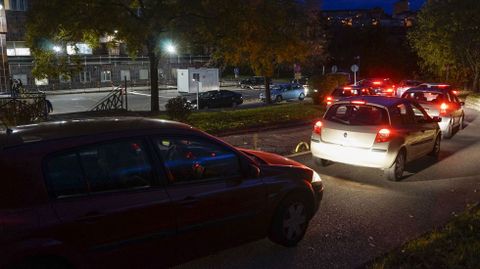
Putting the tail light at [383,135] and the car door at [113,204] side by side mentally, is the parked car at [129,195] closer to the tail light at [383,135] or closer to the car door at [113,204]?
the car door at [113,204]

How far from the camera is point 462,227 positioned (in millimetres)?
6371

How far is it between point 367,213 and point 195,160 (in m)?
3.47

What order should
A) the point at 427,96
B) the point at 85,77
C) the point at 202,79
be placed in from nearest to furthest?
the point at 427,96
the point at 202,79
the point at 85,77

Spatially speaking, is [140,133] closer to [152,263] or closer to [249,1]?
[152,263]

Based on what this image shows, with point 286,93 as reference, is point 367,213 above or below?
below

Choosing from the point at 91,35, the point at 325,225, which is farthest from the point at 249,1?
the point at 325,225

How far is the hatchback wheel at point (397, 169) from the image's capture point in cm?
958

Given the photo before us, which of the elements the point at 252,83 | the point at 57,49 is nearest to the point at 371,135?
the point at 57,49

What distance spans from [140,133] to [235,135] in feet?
36.2

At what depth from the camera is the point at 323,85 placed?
1159 inches

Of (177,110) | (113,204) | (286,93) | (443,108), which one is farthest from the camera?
(286,93)

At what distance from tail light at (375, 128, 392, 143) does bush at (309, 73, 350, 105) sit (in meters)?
19.1

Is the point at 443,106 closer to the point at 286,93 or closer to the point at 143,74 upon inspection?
the point at 286,93

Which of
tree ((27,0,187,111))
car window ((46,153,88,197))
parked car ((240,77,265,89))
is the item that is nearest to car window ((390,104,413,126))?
car window ((46,153,88,197))
